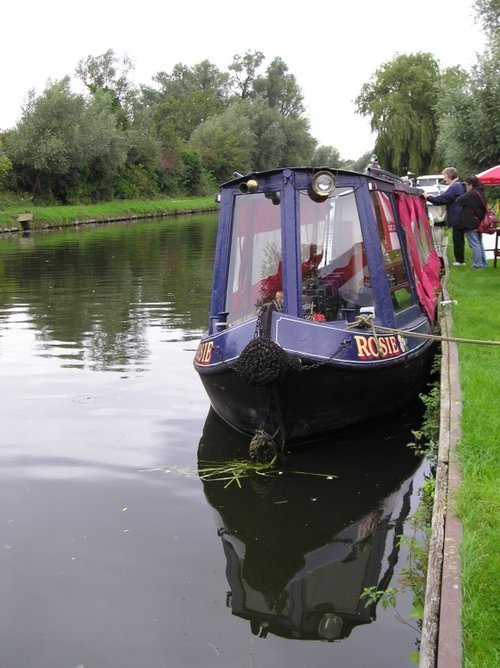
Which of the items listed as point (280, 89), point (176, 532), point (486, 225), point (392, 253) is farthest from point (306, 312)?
point (280, 89)

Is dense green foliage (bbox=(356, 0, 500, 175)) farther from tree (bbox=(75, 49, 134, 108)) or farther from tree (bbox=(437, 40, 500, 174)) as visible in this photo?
tree (bbox=(75, 49, 134, 108))

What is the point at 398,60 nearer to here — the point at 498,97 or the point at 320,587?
the point at 498,97

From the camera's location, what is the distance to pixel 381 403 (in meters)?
7.69

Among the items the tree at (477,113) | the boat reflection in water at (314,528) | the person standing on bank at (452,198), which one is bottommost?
the boat reflection in water at (314,528)

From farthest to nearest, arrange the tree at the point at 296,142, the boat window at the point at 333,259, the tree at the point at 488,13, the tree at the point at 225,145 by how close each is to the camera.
→ 1. the tree at the point at 296,142
2. the tree at the point at 225,145
3. the tree at the point at 488,13
4. the boat window at the point at 333,259

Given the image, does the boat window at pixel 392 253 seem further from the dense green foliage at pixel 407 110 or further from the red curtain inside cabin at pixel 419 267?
the dense green foliage at pixel 407 110

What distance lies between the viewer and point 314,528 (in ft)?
18.9

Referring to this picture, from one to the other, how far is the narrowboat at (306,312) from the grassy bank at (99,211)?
31.9 metres

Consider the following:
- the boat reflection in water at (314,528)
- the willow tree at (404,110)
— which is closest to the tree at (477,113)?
the boat reflection in water at (314,528)

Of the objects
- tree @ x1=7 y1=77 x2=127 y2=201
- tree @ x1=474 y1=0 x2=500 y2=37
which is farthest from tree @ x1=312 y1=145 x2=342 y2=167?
tree @ x1=474 y1=0 x2=500 y2=37

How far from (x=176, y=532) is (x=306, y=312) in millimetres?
2664

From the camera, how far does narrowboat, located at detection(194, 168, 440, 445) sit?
22.6ft

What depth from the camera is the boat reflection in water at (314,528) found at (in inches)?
187

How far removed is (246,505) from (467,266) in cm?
1037
